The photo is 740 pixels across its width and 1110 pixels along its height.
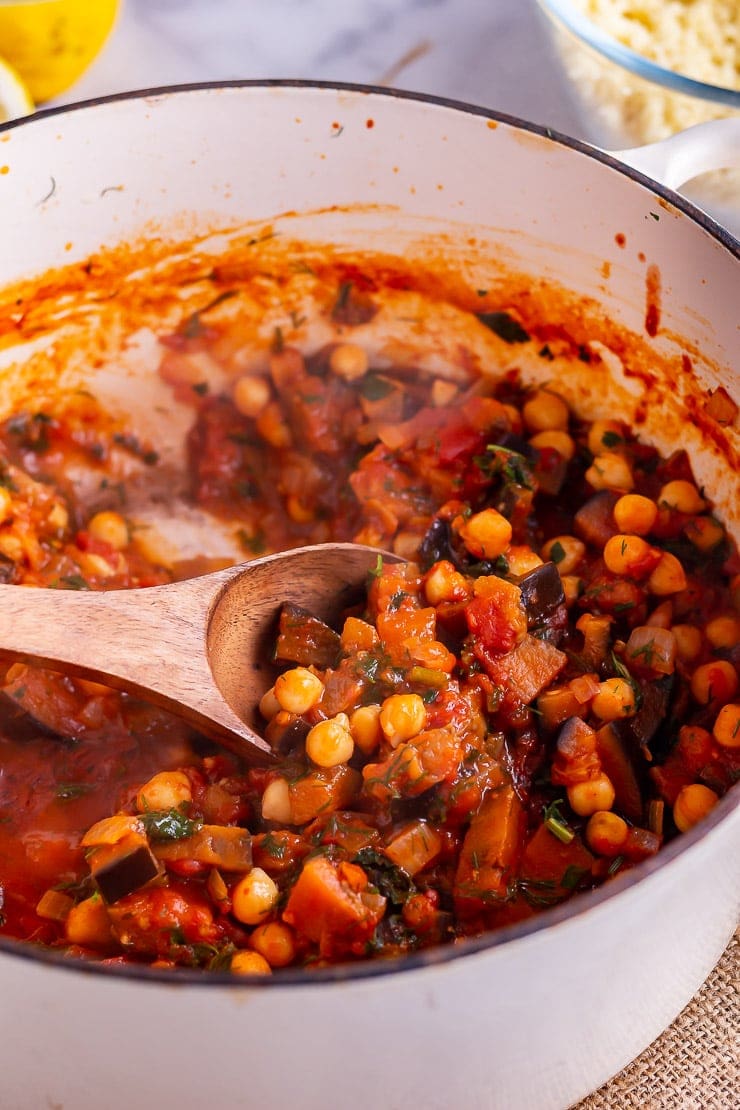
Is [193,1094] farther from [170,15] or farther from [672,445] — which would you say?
[170,15]

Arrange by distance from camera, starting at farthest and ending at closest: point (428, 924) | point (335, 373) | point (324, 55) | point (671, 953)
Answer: point (324, 55) → point (335, 373) → point (428, 924) → point (671, 953)

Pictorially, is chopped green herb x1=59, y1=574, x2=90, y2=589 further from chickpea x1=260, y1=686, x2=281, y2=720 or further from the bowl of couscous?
the bowl of couscous

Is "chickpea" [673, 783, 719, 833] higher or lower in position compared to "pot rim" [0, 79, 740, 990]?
lower

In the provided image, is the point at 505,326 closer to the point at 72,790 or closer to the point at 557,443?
the point at 557,443

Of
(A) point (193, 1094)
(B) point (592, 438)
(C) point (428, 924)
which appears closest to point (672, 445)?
(B) point (592, 438)

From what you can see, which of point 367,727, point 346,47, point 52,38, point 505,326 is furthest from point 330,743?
point 346,47

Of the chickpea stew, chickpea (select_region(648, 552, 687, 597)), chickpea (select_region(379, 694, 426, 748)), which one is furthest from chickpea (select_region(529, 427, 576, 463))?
chickpea (select_region(379, 694, 426, 748))
